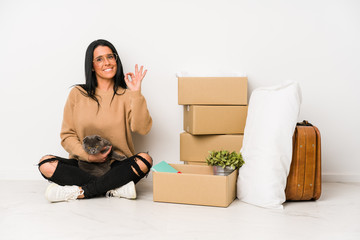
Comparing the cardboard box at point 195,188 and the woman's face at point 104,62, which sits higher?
the woman's face at point 104,62

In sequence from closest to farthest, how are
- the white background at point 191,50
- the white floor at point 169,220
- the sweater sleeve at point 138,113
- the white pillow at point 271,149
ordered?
1. the white floor at point 169,220
2. the white pillow at point 271,149
3. the sweater sleeve at point 138,113
4. the white background at point 191,50

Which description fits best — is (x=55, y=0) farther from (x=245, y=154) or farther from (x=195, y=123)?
(x=245, y=154)

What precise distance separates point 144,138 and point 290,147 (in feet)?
3.31

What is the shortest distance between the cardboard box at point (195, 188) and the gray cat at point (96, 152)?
1.05 feet

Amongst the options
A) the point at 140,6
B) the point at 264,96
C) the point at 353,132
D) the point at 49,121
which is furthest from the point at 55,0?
the point at 353,132

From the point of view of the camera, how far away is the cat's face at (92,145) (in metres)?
1.98

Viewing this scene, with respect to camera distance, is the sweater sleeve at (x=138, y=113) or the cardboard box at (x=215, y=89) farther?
the cardboard box at (x=215, y=89)

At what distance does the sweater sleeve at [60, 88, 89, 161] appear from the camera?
6.86 feet

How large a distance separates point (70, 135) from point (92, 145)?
0.80 ft

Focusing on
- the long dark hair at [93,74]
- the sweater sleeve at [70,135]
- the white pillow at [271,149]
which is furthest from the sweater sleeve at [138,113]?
the white pillow at [271,149]

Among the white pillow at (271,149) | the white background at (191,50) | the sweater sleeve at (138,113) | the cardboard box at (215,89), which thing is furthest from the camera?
the white background at (191,50)

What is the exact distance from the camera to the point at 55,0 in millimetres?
2500

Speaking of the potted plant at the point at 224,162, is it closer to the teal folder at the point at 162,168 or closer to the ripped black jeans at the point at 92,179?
the teal folder at the point at 162,168

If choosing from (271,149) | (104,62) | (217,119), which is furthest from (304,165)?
(104,62)
